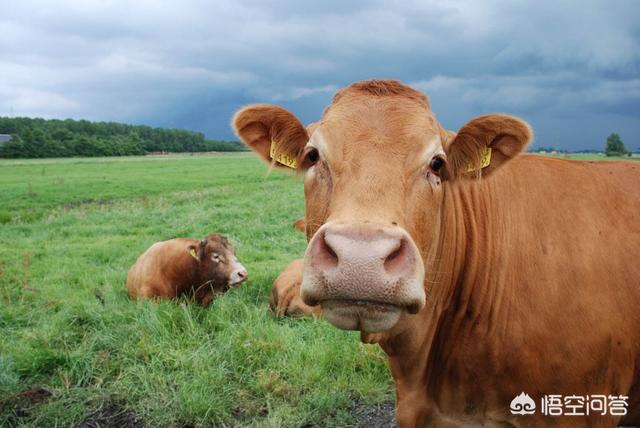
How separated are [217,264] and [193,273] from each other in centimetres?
45

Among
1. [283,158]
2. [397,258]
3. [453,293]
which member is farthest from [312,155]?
[453,293]

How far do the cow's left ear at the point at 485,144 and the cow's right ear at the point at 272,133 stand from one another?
104 centimetres

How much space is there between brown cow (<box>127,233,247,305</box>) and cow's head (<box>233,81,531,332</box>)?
174 inches

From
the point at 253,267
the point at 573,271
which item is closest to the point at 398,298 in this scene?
the point at 573,271

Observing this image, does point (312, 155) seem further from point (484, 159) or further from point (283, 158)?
point (484, 159)

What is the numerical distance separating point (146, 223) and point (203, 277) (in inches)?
403

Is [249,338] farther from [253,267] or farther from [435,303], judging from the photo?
[253,267]

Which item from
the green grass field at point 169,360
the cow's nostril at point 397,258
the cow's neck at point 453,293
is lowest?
the green grass field at point 169,360

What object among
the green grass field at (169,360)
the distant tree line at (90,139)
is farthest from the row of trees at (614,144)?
the green grass field at (169,360)

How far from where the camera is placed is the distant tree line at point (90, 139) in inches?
3752

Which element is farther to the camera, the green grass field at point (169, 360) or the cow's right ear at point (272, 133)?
the green grass field at point (169, 360)

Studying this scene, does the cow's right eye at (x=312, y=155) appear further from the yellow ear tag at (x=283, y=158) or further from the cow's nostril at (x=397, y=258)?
the cow's nostril at (x=397, y=258)

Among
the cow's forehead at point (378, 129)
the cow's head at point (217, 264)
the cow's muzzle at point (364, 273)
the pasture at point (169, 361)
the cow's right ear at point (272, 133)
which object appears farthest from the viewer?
the cow's head at point (217, 264)

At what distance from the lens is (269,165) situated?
3840 millimetres
